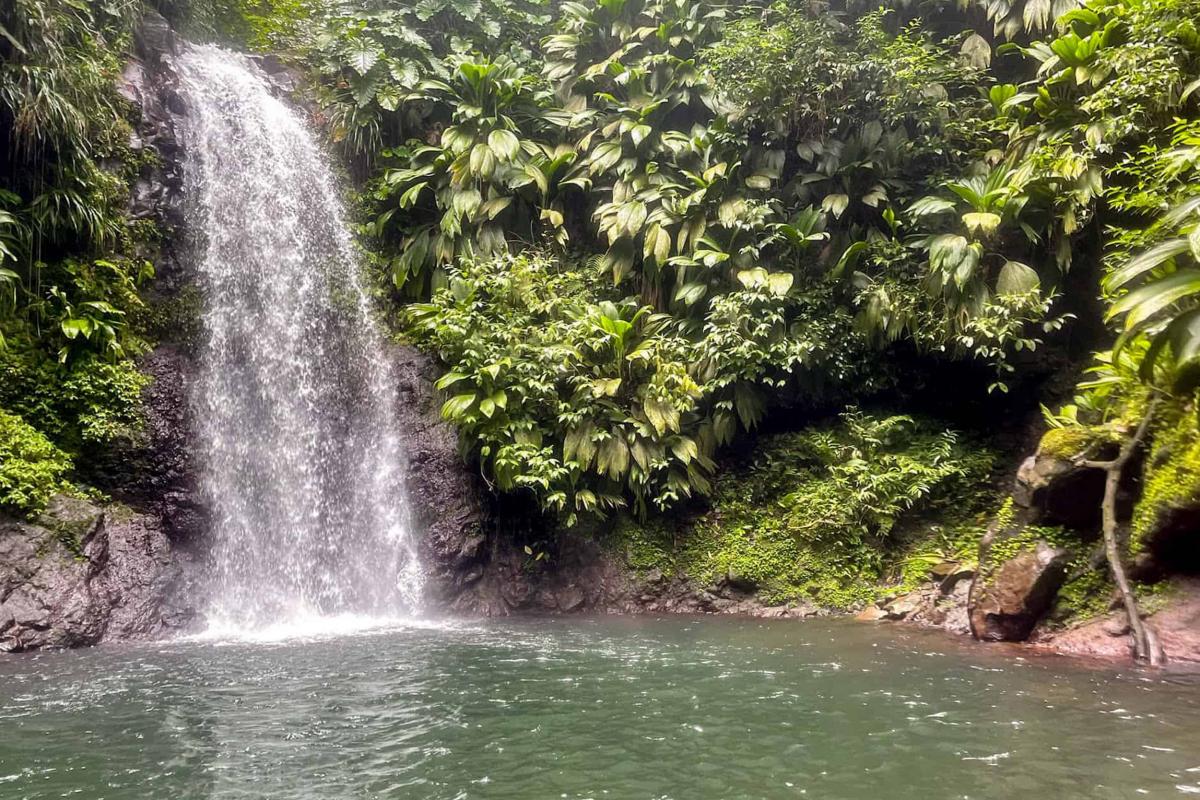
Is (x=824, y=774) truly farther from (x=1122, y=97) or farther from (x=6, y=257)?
(x=6, y=257)

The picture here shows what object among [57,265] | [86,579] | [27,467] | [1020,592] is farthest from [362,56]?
[1020,592]

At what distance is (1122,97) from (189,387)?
11.7 meters

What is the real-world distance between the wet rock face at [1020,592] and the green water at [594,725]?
472 millimetres

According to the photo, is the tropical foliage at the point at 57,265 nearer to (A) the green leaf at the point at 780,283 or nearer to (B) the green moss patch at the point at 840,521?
(B) the green moss patch at the point at 840,521

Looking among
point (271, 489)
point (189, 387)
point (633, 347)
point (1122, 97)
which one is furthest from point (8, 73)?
point (1122, 97)

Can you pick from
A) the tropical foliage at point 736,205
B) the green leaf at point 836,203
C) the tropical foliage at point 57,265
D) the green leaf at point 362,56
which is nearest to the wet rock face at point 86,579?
the tropical foliage at point 57,265

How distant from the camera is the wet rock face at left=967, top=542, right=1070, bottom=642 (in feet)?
24.4

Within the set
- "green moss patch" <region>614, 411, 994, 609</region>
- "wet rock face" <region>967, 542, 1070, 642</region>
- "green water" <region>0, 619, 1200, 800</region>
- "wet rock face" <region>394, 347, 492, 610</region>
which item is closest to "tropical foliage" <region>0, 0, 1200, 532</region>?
"wet rock face" <region>394, 347, 492, 610</region>

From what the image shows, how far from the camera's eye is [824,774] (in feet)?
14.0

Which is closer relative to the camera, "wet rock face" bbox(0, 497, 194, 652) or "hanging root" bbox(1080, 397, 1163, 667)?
"hanging root" bbox(1080, 397, 1163, 667)

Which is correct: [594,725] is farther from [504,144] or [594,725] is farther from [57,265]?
[504,144]

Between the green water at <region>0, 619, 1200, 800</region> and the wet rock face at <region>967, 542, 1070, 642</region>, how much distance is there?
0.47m

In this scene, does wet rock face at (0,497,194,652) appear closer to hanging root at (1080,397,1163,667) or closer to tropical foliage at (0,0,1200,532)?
tropical foliage at (0,0,1200,532)

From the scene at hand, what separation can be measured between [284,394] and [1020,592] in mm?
9413
